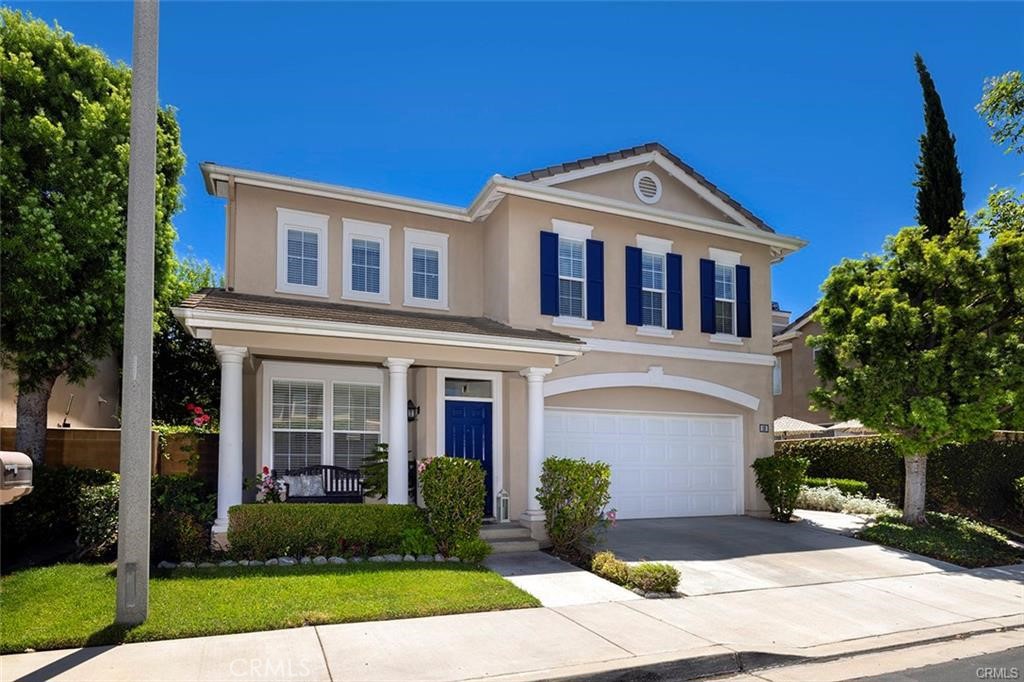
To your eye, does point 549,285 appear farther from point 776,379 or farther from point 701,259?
point 776,379

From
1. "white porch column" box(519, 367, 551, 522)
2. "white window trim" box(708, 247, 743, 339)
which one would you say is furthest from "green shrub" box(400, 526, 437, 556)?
"white window trim" box(708, 247, 743, 339)

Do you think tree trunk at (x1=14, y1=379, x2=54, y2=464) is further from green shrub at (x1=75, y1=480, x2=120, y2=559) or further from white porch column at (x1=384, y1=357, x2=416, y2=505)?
white porch column at (x1=384, y1=357, x2=416, y2=505)

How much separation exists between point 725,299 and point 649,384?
2874 mm

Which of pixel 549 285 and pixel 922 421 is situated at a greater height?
pixel 549 285

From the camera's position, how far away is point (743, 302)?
16016 mm

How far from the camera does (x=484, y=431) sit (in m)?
13.2

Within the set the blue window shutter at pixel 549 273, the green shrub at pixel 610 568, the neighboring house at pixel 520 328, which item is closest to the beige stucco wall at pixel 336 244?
the neighboring house at pixel 520 328

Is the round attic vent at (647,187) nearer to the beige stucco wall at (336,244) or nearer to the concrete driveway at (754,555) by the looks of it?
the beige stucco wall at (336,244)

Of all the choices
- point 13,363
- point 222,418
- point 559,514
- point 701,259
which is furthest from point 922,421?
point 13,363

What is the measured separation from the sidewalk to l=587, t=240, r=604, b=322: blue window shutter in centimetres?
630

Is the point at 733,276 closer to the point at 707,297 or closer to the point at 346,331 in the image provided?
the point at 707,297

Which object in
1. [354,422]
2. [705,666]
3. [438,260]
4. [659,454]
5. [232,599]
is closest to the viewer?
[705,666]

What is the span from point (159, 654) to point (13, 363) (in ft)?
21.1

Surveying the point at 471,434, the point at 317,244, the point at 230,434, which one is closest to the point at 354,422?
the point at 471,434
